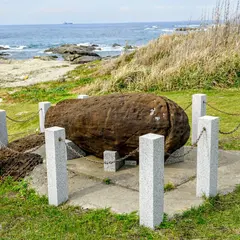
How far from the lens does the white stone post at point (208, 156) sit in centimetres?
485

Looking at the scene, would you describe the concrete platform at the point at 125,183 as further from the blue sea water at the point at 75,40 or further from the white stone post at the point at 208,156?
the blue sea water at the point at 75,40

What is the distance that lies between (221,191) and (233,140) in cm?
276

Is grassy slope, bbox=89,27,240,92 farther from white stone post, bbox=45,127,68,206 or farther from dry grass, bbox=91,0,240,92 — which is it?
white stone post, bbox=45,127,68,206

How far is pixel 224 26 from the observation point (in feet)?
48.4

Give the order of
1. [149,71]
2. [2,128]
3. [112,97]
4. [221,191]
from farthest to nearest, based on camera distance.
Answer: [149,71]
[2,128]
[112,97]
[221,191]

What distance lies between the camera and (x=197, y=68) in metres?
13.5

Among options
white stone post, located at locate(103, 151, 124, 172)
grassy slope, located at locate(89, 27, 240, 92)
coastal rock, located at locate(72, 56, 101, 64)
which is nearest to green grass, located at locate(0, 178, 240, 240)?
white stone post, located at locate(103, 151, 124, 172)

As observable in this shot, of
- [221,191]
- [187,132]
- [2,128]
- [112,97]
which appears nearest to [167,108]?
[187,132]

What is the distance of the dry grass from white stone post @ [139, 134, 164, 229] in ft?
29.9

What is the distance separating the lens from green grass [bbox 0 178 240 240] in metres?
4.31

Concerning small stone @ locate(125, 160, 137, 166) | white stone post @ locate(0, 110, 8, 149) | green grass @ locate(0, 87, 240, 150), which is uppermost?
white stone post @ locate(0, 110, 8, 149)

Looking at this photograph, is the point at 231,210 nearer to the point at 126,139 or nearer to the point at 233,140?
the point at 126,139

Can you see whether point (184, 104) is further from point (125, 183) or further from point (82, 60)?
point (82, 60)

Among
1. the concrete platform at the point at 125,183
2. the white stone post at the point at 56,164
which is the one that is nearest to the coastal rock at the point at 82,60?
the concrete platform at the point at 125,183
